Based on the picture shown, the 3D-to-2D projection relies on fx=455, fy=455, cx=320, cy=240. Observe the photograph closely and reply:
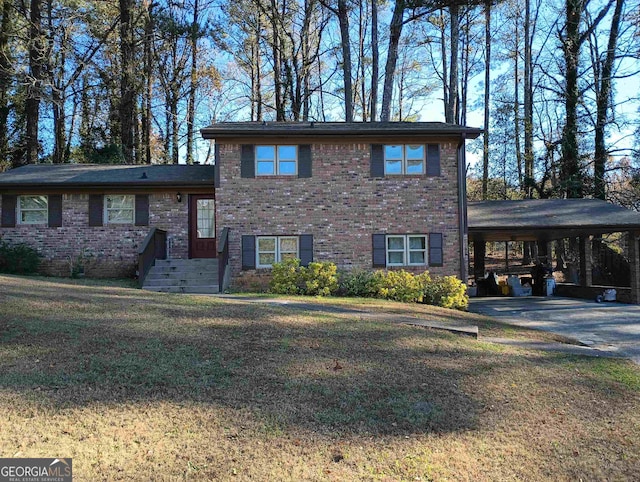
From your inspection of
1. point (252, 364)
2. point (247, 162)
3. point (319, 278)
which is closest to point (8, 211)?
point (247, 162)

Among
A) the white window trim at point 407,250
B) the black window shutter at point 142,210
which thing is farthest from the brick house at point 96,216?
the white window trim at point 407,250

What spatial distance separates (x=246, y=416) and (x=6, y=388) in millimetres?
2165

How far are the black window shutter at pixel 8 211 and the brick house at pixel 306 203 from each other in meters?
0.03

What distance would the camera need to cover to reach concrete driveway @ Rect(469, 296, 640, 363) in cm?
881

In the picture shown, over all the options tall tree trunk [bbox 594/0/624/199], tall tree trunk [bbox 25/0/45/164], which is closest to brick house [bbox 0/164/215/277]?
tall tree trunk [bbox 25/0/45/164]

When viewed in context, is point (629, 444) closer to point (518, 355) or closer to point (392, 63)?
point (518, 355)

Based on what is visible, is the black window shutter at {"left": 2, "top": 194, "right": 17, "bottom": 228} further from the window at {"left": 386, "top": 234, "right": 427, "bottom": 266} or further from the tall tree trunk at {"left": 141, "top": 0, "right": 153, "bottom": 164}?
the window at {"left": 386, "top": 234, "right": 427, "bottom": 266}

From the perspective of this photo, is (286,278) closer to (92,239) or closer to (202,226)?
(202,226)

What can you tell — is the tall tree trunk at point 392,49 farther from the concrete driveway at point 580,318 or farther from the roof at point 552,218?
the concrete driveway at point 580,318

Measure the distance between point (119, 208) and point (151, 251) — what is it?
2.46 m

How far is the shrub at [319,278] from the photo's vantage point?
12.6 m

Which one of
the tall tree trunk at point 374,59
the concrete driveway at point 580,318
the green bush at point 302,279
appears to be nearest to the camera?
the concrete driveway at point 580,318

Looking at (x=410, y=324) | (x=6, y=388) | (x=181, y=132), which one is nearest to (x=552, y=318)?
(x=410, y=324)

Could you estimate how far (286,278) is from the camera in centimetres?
1259
